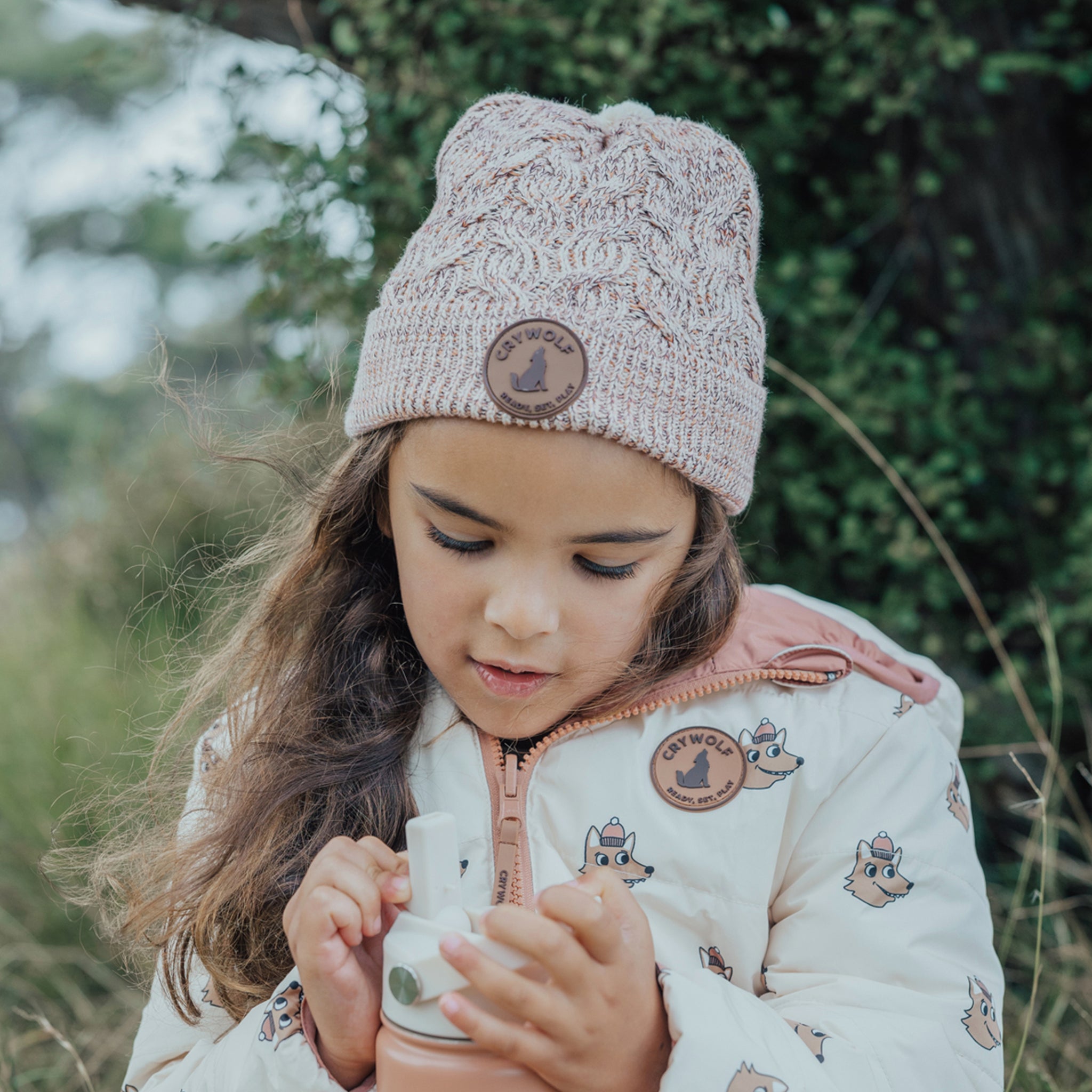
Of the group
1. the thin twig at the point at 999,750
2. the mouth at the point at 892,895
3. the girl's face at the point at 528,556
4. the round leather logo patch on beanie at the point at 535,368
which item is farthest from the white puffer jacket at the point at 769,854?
the thin twig at the point at 999,750

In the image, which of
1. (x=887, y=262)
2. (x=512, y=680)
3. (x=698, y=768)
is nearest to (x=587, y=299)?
(x=512, y=680)

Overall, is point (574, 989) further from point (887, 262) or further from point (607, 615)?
point (887, 262)

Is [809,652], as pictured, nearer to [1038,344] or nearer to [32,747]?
[1038,344]

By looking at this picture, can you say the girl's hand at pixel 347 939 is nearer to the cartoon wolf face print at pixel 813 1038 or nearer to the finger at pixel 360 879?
the finger at pixel 360 879

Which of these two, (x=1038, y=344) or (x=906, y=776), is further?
(x=1038, y=344)

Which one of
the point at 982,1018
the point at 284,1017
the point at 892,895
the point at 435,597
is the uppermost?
the point at 435,597

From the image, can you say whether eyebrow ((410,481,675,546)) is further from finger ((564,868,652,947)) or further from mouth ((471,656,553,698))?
finger ((564,868,652,947))

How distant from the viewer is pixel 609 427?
1.44 m

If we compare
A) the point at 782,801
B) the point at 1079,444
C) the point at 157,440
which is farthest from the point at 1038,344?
the point at 157,440

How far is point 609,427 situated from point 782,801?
1.98ft

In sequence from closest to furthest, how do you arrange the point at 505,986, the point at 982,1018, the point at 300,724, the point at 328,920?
the point at 505,986 < the point at 328,920 < the point at 982,1018 < the point at 300,724

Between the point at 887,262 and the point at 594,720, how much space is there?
2.02 metres

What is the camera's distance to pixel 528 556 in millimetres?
1442

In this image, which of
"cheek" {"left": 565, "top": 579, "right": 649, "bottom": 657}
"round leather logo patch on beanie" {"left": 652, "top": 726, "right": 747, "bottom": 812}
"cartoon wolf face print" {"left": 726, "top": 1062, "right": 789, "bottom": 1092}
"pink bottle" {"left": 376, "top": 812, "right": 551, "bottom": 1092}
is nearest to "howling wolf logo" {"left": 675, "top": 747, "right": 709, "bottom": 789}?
"round leather logo patch on beanie" {"left": 652, "top": 726, "right": 747, "bottom": 812}
